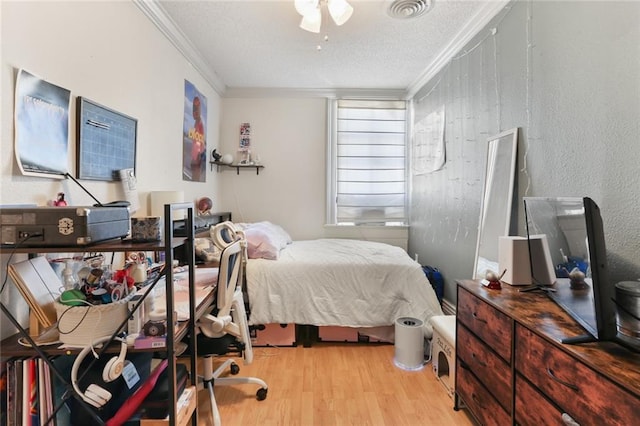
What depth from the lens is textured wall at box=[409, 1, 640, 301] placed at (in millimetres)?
1303

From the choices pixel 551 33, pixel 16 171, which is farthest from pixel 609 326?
pixel 16 171

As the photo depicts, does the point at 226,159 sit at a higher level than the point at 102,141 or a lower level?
higher

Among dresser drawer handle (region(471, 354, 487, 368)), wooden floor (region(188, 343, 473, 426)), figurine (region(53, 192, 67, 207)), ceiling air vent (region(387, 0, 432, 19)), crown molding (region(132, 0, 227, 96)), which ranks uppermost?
ceiling air vent (region(387, 0, 432, 19))

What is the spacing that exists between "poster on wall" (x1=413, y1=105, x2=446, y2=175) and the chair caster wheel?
246 cm

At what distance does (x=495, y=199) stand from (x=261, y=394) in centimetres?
199

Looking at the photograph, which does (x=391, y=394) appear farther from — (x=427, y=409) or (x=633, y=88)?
(x=633, y=88)

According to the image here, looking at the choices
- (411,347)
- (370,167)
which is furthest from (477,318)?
(370,167)

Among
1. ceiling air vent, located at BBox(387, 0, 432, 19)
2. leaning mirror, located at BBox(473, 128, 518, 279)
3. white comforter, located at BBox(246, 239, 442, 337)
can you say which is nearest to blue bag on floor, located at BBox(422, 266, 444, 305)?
white comforter, located at BBox(246, 239, 442, 337)

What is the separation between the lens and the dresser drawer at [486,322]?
134 cm

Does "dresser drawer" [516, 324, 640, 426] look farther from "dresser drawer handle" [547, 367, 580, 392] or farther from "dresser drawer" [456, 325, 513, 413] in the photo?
"dresser drawer" [456, 325, 513, 413]

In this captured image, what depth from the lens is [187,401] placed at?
140 centimetres

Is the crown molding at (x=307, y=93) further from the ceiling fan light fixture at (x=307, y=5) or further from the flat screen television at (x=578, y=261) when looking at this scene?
the flat screen television at (x=578, y=261)

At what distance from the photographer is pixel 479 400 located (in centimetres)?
156

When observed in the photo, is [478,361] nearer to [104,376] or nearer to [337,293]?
[337,293]
